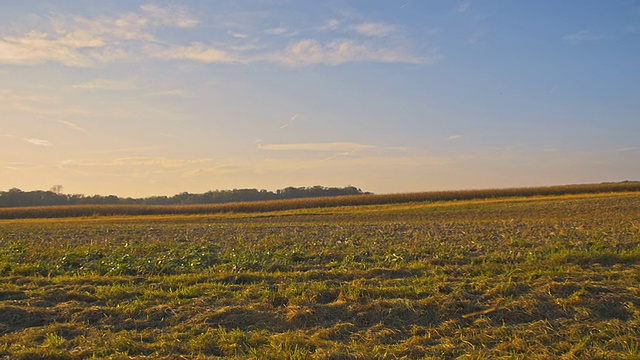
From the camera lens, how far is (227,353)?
23.2 feet

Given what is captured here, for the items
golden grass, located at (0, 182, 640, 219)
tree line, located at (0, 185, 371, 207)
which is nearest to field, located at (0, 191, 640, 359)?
golden grass, located at (0, 182, 640, 219)

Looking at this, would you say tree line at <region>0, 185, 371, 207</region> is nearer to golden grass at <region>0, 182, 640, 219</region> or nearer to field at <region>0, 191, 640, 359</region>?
golden grass at <region>0, 182, 640, 219</region>

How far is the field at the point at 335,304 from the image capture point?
715 centimetres

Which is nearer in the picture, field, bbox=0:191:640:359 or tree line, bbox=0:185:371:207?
field, bbox=0:191:640:359

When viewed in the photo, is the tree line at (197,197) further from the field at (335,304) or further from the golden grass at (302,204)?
the field at (335,304)

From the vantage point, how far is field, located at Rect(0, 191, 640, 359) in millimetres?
7148

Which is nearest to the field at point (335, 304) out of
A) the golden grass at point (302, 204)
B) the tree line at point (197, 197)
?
the golden grass at point (302, 204)

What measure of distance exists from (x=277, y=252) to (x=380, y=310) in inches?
272

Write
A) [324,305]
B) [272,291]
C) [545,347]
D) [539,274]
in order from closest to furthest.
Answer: [545,347] → [324,305] → [272,291] → [539,274]

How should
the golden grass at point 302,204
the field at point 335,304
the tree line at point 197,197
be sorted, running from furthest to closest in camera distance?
the tree line at point 197,197
the golden grass at point 302,204
the field at point 335,304

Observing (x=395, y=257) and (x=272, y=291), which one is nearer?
(x=272, y=291)

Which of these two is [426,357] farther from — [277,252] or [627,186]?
[627,186]

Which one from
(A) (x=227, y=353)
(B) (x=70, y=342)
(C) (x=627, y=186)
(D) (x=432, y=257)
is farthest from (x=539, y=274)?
(C) (x=627, y=186)

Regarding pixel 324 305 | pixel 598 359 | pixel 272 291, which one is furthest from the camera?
pixel 272 291
